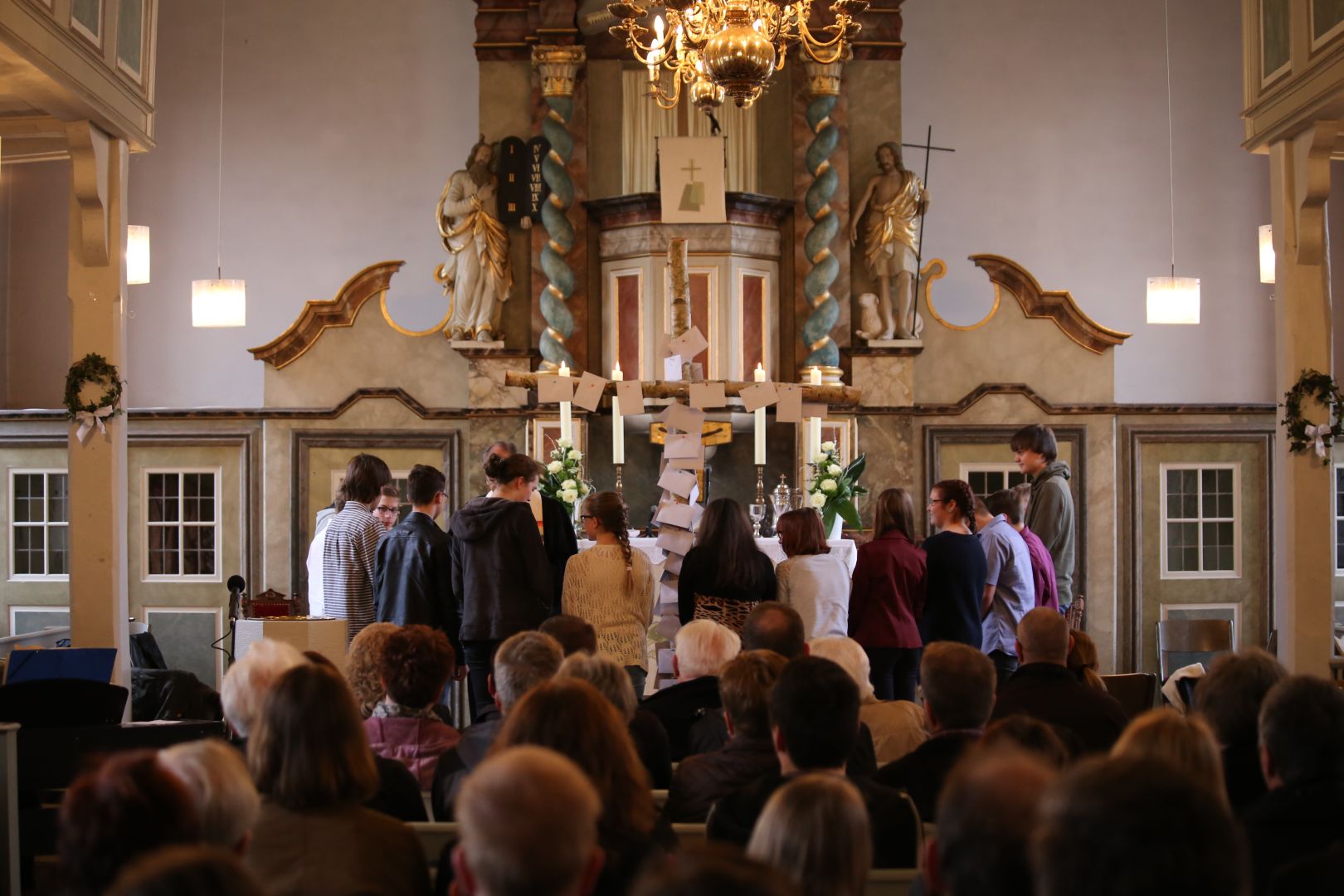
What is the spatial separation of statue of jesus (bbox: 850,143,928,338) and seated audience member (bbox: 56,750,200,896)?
956cm

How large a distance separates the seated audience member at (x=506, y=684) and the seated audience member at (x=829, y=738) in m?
0.84

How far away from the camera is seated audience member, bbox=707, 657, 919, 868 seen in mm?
3059

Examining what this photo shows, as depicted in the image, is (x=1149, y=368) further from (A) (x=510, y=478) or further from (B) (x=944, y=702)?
(B) (x=944, y=702)

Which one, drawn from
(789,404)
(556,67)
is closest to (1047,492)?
(789,404)

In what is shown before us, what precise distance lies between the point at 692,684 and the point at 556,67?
7925 millimetres

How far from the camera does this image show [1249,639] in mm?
11398

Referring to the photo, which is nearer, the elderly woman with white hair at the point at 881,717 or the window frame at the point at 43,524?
the elderly woman with white hair at the point at 881,717

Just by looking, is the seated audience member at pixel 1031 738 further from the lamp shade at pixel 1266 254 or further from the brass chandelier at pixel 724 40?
the lamp shade at pixel 1266 254

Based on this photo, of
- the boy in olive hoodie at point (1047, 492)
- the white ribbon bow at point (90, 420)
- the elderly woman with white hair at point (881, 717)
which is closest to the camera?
the elderly woman with white hair at point (881, 717)

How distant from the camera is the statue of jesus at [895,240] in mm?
11281

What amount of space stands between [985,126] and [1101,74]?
125cm

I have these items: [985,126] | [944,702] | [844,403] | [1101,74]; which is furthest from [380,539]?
[1101,74]

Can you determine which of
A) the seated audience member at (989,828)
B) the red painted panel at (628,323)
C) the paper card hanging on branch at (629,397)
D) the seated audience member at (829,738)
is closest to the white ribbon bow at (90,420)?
the paper card hanging on branch at (629,397)

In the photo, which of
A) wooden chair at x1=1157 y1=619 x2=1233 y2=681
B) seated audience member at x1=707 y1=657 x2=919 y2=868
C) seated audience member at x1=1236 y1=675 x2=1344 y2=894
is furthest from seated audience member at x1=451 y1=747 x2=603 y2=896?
wooden chair at x1=1157 y1=619 x2=1233 y2=681
